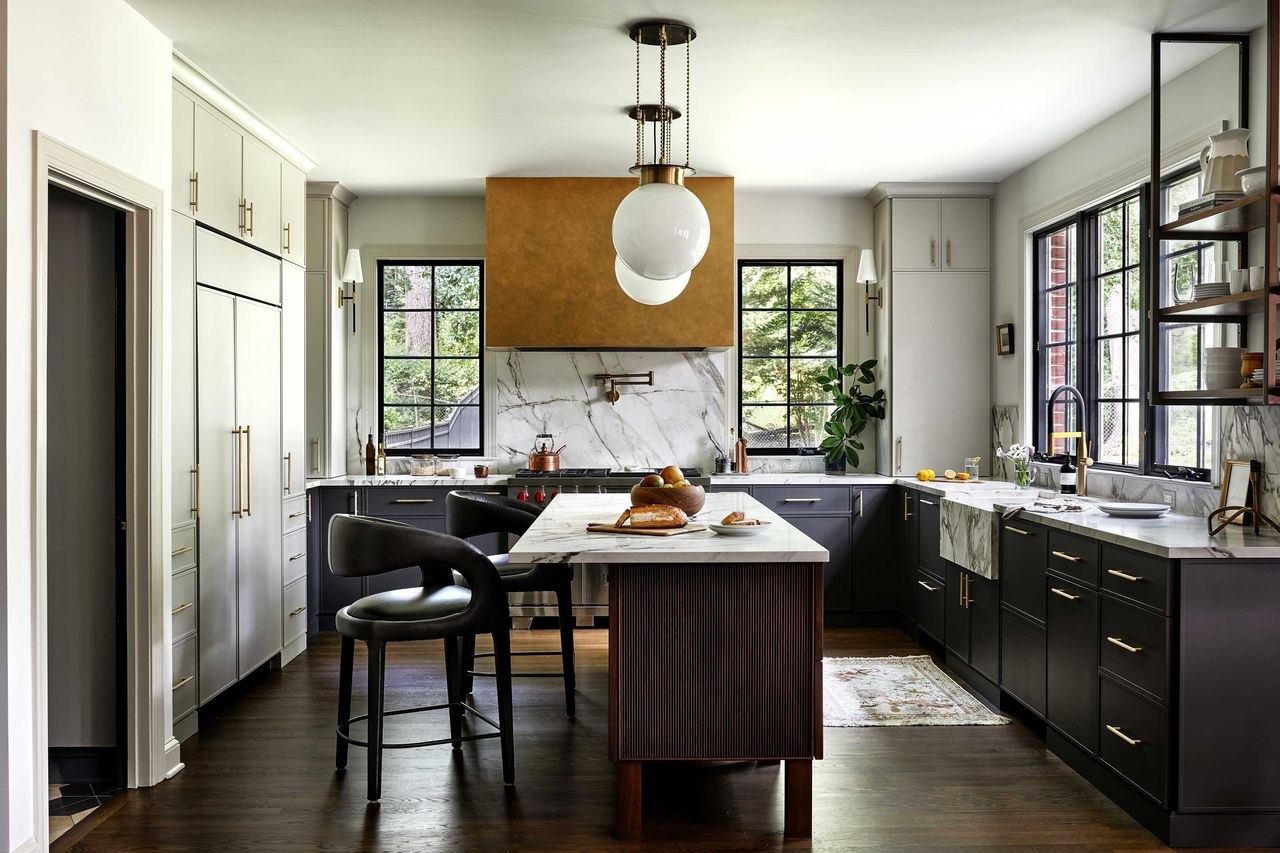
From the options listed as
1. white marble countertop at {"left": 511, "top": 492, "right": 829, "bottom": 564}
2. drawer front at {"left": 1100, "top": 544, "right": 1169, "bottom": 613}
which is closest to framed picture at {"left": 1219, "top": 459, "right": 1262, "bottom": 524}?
drawer front at {"left": 1100, "top": 544, "right": 1169, "bottom": 613}

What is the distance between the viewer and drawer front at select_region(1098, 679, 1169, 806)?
9.23ft

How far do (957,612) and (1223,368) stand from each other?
1.80 metres

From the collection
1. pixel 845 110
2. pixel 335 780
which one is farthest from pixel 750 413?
pixel 335 780

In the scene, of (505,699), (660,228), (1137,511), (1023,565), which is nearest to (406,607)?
(505,699)

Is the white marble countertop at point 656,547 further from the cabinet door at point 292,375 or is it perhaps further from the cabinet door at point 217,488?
the cabinet door at point 292,375

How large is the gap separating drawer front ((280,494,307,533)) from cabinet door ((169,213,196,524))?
44.1 inches

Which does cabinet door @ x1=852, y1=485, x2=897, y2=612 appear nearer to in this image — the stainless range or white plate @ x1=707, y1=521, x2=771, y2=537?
the stainless range

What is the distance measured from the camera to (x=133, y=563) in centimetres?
329

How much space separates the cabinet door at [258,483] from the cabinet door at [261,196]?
33 centimetres

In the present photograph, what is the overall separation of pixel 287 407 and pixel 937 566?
3.42 meters

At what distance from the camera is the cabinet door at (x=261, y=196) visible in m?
4.42

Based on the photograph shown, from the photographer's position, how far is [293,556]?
5070 millimetres

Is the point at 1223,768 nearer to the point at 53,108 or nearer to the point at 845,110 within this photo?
the point at 845,110

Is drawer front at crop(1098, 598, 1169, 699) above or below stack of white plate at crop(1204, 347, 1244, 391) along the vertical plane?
below
